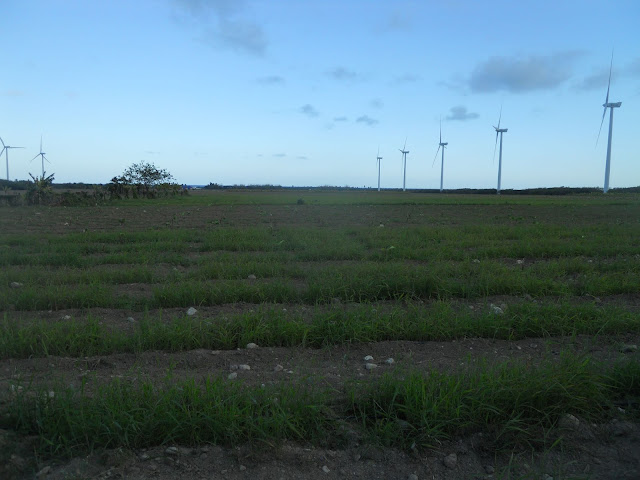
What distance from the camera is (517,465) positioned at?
9.82 feet

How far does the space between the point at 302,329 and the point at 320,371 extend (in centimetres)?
82

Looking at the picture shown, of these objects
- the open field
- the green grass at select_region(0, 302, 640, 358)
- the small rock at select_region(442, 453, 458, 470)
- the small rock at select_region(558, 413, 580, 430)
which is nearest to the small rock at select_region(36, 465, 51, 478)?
the open field

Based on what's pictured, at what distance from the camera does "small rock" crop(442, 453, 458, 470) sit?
2994mm

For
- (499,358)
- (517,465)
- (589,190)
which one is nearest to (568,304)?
(499,358)

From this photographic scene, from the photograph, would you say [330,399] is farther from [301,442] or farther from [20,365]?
[20,365]

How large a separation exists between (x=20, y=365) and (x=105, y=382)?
3.47 feet

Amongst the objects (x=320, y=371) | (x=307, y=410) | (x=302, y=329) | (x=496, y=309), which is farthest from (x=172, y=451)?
(x=496, y=309)

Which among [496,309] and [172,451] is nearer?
[172,451]

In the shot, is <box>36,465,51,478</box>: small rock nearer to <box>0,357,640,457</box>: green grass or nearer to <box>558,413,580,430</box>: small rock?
<box>0,357,640,457</box>: green grass

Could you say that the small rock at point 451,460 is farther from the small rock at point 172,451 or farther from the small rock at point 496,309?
the small rock at point 496,309

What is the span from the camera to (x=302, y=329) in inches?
193

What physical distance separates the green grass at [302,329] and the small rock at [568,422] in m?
1.65

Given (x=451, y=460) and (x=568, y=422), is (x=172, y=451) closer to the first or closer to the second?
(x=451, y=460)

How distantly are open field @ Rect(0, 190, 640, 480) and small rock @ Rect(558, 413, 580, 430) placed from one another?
0.05ft
